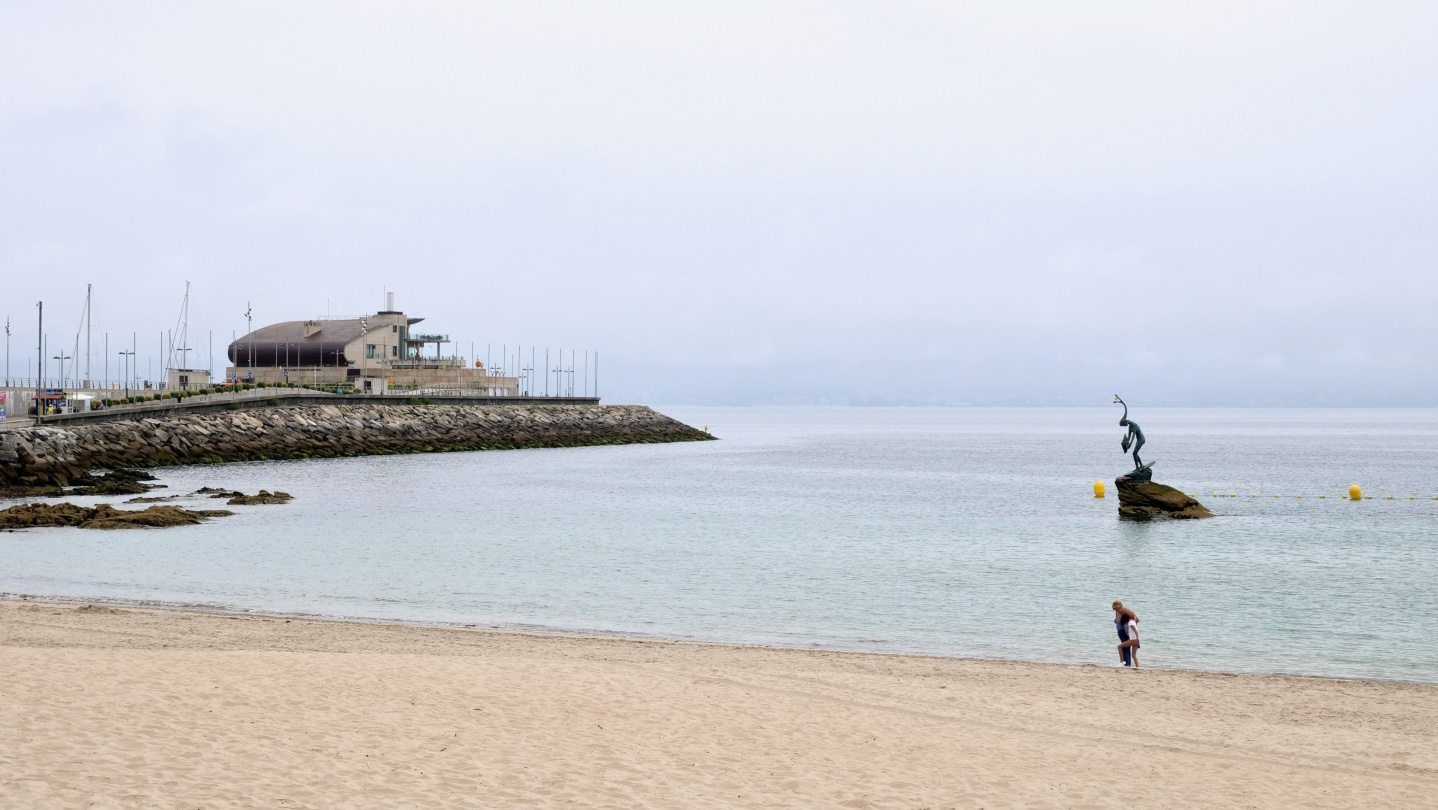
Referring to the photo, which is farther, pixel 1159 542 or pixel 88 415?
pixel 88 415

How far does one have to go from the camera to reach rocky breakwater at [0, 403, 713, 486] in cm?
5459

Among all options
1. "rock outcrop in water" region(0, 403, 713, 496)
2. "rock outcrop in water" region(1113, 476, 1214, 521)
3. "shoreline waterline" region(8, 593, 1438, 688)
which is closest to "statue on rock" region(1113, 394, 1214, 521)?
"rock outcrop in water" region(1113, 476, 1214, 521)

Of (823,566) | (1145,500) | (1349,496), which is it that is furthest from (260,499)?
(1349,496)

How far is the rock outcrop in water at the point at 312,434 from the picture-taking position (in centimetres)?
5412

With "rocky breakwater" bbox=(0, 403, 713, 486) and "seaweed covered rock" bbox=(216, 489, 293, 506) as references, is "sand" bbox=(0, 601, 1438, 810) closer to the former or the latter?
"seaweed covered rock" bbox=(216, 489, 293, 506)

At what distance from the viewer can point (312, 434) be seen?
82938mm

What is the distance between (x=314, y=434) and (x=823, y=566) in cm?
6183

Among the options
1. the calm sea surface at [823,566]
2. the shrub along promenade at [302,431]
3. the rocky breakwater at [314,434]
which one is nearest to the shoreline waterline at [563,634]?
the calm sea surface at [823,566]

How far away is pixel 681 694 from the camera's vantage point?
14773 mm

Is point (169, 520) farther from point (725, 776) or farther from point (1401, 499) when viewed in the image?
point (1401, 499)

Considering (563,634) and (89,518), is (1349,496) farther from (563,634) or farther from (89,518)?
(89,518)

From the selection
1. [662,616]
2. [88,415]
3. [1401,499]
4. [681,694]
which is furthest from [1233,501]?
[88,415]

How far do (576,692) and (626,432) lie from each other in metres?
105

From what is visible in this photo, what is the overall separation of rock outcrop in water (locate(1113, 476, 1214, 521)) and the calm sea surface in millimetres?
764
